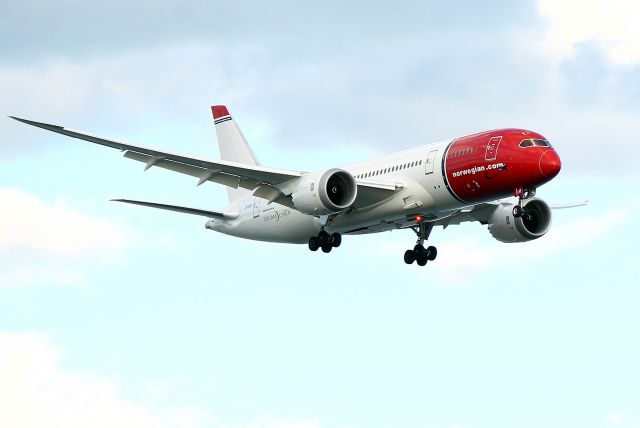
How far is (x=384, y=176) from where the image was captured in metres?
52.5

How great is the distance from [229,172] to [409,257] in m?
9.51

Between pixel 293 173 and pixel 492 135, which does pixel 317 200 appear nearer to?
pixel 293 173

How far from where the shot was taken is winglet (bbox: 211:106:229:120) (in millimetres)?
68000

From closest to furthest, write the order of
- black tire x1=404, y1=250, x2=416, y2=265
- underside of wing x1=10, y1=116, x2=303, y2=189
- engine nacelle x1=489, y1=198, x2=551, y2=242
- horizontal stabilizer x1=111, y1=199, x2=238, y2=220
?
underside of wing x1=10, y1=116, x2=303, y2=189 → engine nacelle x1=489, y1=198, x2=551, y2=242 → horizontal stabilizer x1=111, y1=199, x2=238, y2=220 → black tire x1=404, y1=250, x2=416, y2=265

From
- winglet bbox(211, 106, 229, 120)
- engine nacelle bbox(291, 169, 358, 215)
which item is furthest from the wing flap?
winglet bbox(211, 106, 229, 120)

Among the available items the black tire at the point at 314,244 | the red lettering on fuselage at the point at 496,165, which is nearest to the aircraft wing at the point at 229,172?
the black tire at the point at 314,244

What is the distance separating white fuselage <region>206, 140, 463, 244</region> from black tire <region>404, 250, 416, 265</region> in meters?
1.97

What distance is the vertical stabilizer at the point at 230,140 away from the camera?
2579 inches

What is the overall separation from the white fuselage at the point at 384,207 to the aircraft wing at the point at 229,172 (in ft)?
2.14

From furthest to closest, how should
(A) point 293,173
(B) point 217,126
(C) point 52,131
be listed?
(B) point 217,126, (A) point 293,173, (C) point 52,131

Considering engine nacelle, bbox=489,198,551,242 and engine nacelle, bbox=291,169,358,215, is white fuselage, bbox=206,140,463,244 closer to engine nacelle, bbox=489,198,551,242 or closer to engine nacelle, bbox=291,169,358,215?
engine nacelle, bbox=291,169,358,215

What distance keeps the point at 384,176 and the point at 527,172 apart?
22.5 feet

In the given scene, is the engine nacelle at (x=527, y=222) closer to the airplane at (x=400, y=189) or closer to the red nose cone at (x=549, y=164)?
the airplane at (x=400, y=189)

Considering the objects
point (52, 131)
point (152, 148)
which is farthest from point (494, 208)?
point (52, 131)
